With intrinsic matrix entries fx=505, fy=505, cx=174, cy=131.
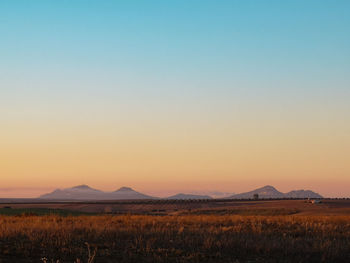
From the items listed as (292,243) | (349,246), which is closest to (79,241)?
(292,243)

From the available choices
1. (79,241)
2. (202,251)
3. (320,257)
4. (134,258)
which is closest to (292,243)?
(320,257)

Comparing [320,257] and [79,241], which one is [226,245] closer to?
[320,257]

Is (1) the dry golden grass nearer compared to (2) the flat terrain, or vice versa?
(1) the dry golden grass

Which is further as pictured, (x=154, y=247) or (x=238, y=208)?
(x=238, y=208)

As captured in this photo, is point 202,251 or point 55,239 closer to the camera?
point 202,251

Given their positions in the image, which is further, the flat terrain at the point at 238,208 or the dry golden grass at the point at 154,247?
the flat terrain at the point at 238,208

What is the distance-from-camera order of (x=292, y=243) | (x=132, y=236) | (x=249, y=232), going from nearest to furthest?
(x=292, y=243) < (x=132, y=236) < (x=249, y=232)

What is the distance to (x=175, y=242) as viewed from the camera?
1709 centimetres

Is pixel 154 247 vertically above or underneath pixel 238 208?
Answer: underneath

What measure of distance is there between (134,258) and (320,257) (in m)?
5.68

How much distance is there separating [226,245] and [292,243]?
235 centimetres

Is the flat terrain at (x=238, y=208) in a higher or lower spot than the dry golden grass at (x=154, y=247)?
higher

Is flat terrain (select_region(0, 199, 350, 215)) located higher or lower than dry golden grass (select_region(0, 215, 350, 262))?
higher

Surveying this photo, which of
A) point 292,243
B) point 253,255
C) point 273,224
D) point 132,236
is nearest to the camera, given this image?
point 253,255
